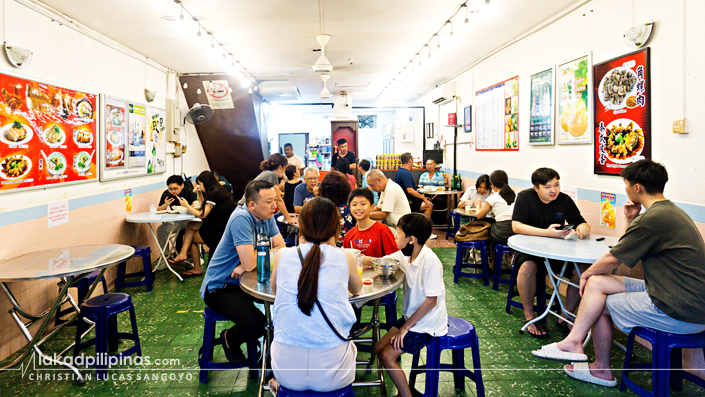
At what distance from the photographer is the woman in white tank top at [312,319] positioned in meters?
1.87

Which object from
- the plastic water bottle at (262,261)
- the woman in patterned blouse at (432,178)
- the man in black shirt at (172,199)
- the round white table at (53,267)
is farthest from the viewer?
the woman in patterned blouse at (432,178)

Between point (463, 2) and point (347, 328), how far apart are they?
3.89 metres

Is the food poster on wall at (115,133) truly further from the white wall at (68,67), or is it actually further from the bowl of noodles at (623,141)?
the bowl of noodles at (623,141)

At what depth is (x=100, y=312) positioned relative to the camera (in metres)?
3.07

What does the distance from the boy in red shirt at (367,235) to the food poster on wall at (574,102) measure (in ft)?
8.54

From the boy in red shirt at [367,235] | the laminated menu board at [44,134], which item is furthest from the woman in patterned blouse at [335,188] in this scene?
the laminated menu board at [44,134]

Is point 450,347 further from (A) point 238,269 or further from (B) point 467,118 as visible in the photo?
(B) point 467,118

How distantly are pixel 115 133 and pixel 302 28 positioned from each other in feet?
8.99

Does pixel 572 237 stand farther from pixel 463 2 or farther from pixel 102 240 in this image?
pixel 102 240

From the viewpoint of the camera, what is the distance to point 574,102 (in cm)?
454

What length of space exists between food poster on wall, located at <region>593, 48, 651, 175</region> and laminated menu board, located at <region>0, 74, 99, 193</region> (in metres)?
5.39

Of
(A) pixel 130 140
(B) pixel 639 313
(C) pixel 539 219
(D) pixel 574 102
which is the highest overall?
(D) pixel 574 102

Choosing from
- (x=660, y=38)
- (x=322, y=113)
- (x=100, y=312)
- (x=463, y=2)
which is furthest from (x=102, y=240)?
(x=322, y=113)

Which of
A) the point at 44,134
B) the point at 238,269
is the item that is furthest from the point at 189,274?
the point at 238,269
